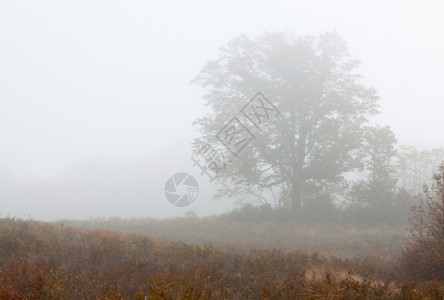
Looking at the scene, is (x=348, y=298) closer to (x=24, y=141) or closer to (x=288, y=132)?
(x=288, y=132)

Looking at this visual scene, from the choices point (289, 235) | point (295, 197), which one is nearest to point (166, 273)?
point (289, 235)

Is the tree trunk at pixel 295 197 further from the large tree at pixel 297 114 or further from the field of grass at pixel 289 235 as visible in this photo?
the field of grass at pixel 289 235

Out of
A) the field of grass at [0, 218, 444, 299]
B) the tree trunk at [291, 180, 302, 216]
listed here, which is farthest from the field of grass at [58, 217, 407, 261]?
the tree trunk at [291, 180, 302, 216]

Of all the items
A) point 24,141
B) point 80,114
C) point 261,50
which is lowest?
point 261,50

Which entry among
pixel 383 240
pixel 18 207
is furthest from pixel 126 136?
pixel 383 240

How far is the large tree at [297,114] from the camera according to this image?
2250 cm

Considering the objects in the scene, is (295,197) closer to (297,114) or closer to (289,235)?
(297,114)

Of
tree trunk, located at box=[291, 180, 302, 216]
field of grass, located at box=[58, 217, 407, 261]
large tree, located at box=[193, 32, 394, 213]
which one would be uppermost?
large tree, located at box=[193, 32, 394, 213]

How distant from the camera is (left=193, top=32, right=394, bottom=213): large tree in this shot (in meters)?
22.5

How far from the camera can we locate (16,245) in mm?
9156

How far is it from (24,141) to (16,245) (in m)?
116

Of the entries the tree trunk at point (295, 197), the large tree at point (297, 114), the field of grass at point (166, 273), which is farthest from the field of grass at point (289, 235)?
the large tree at point (297, 114)

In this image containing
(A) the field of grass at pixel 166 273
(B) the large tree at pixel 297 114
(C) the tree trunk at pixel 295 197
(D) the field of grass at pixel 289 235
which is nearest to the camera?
(A) the field of grass at pixel 166 273

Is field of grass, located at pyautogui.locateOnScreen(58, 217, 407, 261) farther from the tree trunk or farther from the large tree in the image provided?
the large tree
